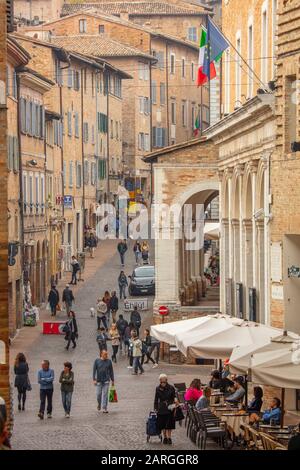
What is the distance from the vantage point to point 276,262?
112 ft

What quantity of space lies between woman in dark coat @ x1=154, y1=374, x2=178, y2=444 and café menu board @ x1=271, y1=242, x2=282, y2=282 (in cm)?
471

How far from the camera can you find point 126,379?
146ft

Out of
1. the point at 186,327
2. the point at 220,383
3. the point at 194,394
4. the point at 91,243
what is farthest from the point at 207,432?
the point at 91,243

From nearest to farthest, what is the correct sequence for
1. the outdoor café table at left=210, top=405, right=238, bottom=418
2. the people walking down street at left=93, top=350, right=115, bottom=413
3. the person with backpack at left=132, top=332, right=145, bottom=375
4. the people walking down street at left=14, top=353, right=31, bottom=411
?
the outdoor café table at left=210, top=405, right=238, bottom=418, the people walking down street at left=93, top=350, right=115, bottom=413, the people walking down street at left=14, top=353, right=31, bottom=411, the person with backpack at left=132, top=332, right=145, bottom=375

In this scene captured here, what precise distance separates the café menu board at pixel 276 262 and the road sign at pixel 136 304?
28400 millimetres

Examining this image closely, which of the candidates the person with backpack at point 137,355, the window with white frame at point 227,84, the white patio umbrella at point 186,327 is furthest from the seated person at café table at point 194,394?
the window with white frame at point 227,84

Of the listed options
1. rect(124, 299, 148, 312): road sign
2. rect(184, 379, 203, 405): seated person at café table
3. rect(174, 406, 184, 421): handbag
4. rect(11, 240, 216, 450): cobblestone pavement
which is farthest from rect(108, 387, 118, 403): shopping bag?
rect(124, 299, 148, 312): road sign

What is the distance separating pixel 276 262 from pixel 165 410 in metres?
5.78

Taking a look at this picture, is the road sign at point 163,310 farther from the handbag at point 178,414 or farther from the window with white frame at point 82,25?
the window with white frame at point 82,25

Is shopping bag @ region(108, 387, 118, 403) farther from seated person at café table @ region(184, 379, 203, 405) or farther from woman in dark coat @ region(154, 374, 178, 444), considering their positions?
woman in dark coat @ region(154, 374, 178, 444)

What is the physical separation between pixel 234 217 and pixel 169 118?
84.8m

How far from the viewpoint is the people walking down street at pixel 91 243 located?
8888 cm

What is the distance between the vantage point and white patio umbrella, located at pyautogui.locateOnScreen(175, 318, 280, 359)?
29578mm

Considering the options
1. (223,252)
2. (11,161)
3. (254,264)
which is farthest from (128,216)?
(254,264)
